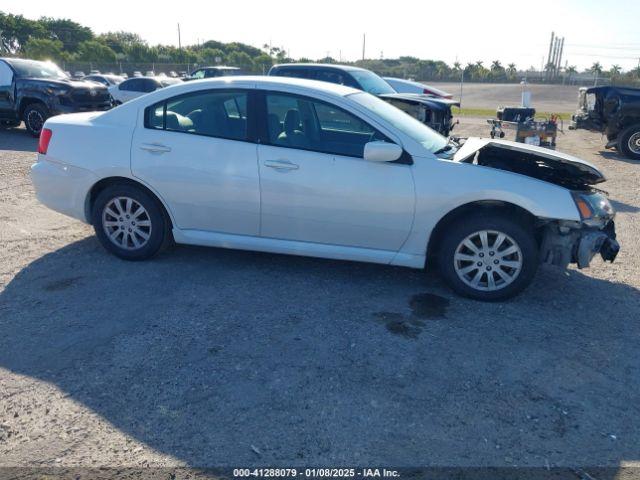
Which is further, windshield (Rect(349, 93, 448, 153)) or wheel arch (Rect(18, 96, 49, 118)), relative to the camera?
wheel arch (Rect(18, 96, 49, 118))

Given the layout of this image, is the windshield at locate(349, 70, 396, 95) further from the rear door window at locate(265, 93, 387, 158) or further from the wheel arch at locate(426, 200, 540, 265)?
the wheel arch at locate(426, 200, 540, 265)

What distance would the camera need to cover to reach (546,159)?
462 cm

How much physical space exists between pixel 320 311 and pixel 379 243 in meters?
0.80

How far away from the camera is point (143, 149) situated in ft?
16.0

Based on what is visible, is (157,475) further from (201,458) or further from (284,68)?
(284,68)

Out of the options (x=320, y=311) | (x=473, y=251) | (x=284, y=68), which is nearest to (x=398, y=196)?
(x=473, y=251)

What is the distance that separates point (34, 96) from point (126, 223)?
31.4 feet

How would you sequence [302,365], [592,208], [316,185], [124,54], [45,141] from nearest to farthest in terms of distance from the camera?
1. [302,365]
2. [592,208]
3. [316,185]
4. [45,141]
5. [124,54]

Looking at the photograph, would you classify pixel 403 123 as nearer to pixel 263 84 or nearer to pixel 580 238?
pixel 263 84

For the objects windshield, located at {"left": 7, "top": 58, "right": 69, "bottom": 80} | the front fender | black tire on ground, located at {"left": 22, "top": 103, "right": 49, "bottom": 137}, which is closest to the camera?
the front fender

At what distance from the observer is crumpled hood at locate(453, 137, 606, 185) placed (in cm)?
457

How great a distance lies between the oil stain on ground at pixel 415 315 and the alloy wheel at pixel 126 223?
2.38 m

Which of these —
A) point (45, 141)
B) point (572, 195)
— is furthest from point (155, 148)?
point (572, 195)

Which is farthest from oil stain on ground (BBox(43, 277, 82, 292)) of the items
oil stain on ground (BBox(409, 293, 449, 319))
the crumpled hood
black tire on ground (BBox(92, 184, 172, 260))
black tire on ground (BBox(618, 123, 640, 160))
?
black tire on ground (BBox(618, 123, 640, 160))
